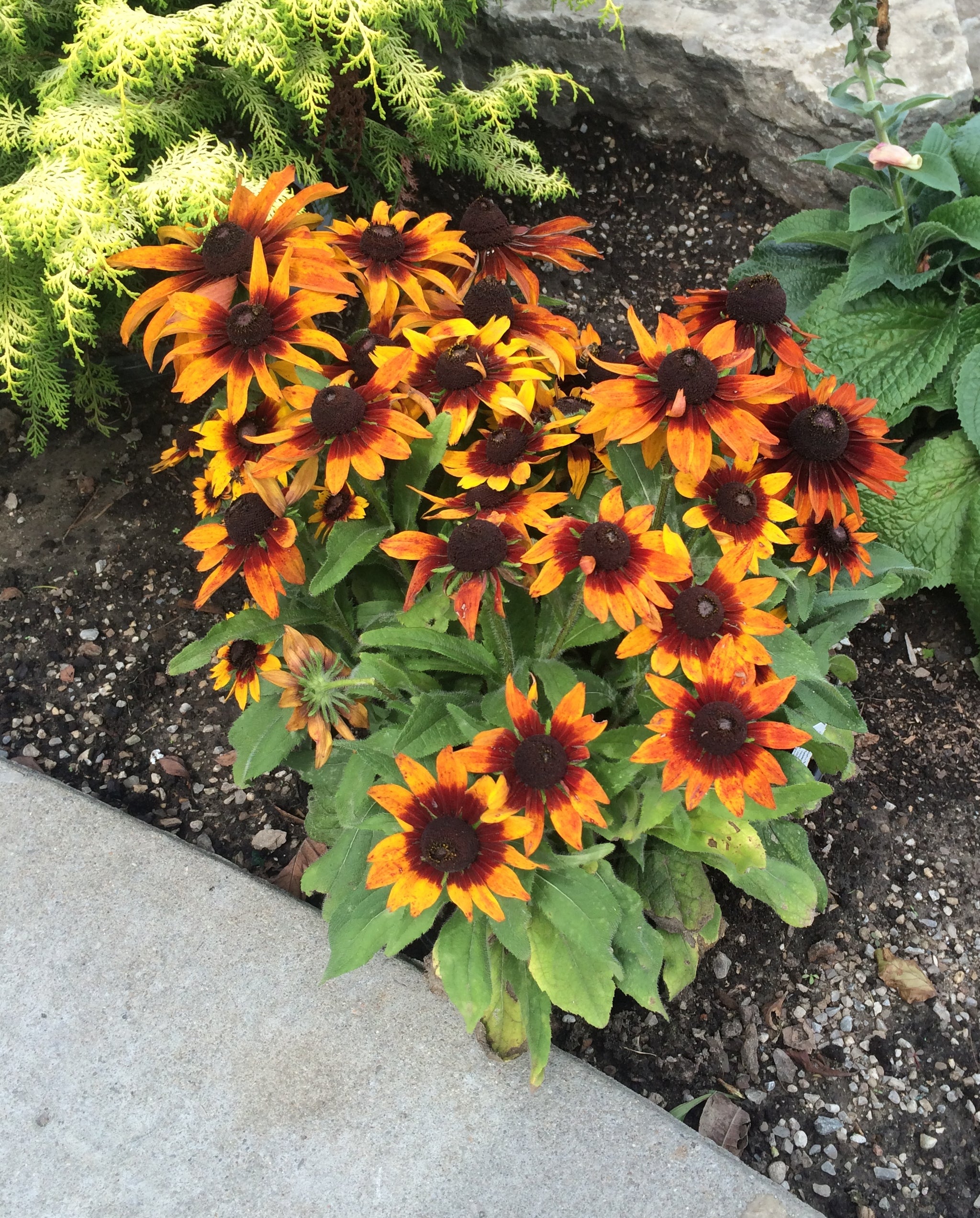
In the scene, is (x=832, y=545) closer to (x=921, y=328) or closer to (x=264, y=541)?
(x=264, y=541)

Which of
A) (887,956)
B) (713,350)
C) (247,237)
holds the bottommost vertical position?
(887,956)

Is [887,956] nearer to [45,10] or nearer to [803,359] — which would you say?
[803,359]

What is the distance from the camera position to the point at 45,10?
2.49 metres

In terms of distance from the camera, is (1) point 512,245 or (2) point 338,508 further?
(1) point 512,245

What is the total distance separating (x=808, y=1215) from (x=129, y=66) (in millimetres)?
2699

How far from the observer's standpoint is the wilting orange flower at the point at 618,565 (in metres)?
1.29

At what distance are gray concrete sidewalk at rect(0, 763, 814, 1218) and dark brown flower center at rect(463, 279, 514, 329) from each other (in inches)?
47.0

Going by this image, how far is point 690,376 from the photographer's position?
1326 mm

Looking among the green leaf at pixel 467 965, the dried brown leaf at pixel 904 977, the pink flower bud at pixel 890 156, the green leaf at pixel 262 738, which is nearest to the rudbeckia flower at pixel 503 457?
the green leaf at pixel 262 738

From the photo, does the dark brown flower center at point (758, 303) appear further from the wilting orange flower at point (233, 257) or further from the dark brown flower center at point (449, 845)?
the dark brown flower center at point (449, 845)

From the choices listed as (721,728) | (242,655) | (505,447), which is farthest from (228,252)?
(721,728)

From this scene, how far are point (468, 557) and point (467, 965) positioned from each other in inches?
26.3

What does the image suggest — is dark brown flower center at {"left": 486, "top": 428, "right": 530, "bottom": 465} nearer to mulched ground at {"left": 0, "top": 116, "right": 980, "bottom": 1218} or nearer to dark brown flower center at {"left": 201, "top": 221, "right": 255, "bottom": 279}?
dark brown flower center at {"left": 201, "top": 221, "right": 255, "bottom": 279}

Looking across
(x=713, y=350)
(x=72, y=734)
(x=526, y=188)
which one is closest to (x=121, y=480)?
(x=72, y=734)
